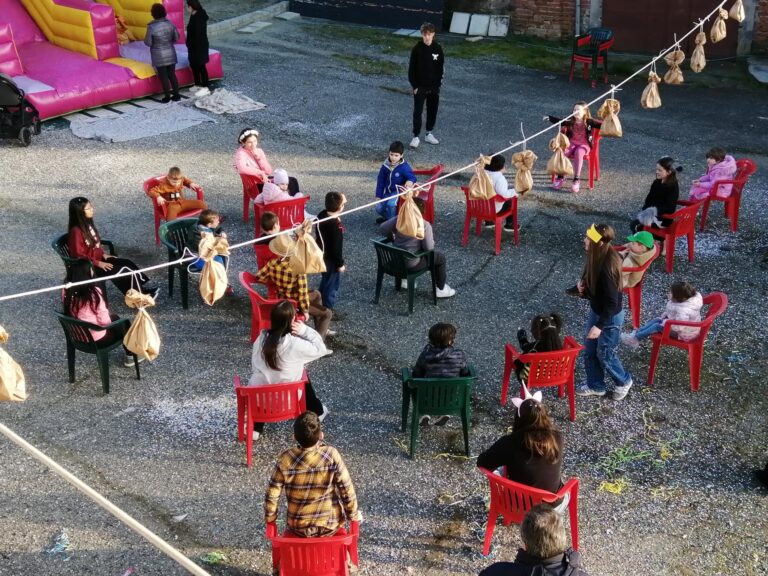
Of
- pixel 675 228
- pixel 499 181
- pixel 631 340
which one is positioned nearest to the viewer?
pixel 631 340

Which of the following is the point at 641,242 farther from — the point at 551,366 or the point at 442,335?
the point at 442,335

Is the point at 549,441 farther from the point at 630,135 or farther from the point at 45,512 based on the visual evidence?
the point at 630,135

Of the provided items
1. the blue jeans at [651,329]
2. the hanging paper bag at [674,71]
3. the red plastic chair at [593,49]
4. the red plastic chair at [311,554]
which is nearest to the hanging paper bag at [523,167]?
the blue jeans at [651,329]

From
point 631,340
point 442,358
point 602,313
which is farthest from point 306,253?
point 631,340

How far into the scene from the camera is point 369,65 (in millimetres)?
17141

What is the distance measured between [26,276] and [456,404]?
18.0ft

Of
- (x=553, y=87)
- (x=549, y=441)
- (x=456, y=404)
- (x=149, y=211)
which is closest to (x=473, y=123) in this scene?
(x=553, y=87)

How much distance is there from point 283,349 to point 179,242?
316 centimetres

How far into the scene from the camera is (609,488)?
701 cm

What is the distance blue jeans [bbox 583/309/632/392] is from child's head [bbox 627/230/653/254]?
98 centimetres

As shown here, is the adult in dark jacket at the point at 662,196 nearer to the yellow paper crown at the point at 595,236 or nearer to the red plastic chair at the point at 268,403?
the yellow paper crown at the point at 595,236

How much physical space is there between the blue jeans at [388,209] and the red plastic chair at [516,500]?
490 cm

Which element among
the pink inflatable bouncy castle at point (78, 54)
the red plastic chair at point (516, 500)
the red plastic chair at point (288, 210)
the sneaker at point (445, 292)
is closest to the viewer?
the red plastic chair at point (516, 500)

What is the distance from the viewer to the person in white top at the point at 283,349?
6910mm
